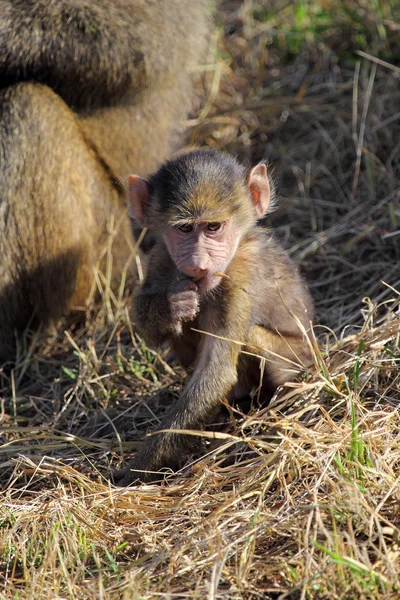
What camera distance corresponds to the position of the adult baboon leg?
3893mm

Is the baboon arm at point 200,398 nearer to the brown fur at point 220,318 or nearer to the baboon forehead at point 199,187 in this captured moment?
the brown fur at point 220,318

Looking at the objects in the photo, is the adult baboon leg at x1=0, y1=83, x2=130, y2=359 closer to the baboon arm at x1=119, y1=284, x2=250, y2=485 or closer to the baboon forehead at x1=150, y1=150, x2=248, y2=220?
the baboon forehead at x1=150, y1=150, x2=248, y2=220

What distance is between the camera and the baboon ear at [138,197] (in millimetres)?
3302

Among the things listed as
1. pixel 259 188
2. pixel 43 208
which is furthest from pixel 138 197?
pixel 43 208

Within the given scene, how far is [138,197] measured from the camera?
3.33 m

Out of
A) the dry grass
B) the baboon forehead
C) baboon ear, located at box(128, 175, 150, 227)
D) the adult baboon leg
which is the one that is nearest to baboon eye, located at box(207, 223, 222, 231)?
the baboon forehead

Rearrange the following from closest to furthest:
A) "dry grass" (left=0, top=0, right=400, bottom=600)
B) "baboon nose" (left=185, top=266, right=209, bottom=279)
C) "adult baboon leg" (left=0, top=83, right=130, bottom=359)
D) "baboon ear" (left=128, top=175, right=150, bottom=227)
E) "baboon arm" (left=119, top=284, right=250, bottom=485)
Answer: "dry grass" (left=0, top=0, right=400, bottom=600) < "baboon nose" (left=185, top=266, right=209, bottom=279) < "baboon arm" (left=119, top=284, right=250, bottom=485) < "baboon ear" (left=128, top=175, right=150, bottom=227) < "adult baboon leg" (left=0, top=83, right=130, bottom=359)

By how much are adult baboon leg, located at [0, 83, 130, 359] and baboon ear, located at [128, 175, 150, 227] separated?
73cm

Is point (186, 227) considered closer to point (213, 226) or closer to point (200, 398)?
point (213, 226)

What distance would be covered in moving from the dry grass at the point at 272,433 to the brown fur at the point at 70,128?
0.32m

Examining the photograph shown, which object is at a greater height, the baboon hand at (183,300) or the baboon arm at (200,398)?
the baboon hand at (183,300)

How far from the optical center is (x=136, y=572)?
2.52 m

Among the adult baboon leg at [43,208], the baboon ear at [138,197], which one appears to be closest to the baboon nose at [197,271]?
the baboon ear at [138,197]

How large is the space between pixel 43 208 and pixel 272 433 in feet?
5.15
